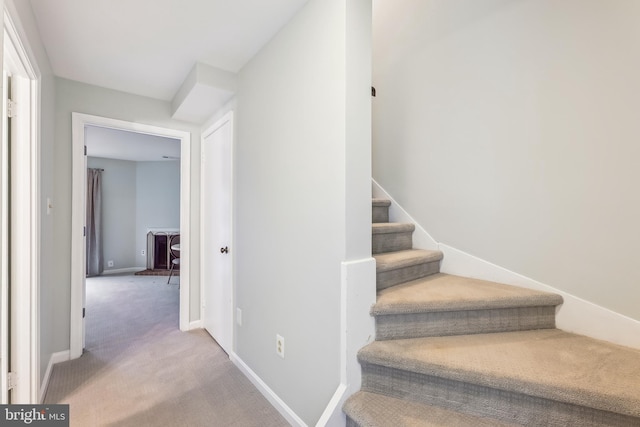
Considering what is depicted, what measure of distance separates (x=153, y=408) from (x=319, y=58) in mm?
2208

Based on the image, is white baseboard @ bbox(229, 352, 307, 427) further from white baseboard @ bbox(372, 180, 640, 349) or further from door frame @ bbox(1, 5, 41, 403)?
white baseboard @ bbox(372, 180, 640, 349)

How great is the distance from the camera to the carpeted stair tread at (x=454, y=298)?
52.4 inches

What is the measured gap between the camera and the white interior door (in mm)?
2342

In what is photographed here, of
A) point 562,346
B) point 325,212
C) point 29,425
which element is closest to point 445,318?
point 562,346

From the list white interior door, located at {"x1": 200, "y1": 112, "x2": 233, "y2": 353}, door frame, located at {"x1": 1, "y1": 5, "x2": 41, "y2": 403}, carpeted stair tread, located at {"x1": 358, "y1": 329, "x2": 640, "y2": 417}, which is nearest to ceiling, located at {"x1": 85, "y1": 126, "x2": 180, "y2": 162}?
white interior door, located at {"x1": 200, "y1": 112, "x2": 233, "y2": 353}

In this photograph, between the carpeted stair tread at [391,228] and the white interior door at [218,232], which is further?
the white interior door at [218,232]

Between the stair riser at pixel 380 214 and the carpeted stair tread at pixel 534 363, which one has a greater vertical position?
the stair riser at pixel 380 214

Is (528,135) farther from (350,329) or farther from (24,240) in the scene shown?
(24,240)

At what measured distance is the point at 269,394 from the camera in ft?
5.74

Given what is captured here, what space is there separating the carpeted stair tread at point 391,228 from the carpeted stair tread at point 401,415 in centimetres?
91

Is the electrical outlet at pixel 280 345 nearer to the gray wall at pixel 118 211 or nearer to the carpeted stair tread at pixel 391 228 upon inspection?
the carpeted stair tread at pixel 391 228

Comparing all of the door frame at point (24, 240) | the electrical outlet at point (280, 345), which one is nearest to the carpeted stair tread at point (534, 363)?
the electrical outlet at point (280, 345)

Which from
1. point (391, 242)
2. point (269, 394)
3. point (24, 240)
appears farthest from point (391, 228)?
point (24, 240)

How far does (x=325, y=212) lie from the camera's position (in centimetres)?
138
